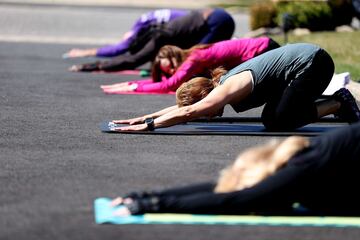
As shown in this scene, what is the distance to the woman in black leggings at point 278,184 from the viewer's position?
5.94m

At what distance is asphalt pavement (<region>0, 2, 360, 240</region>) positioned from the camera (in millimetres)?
5883

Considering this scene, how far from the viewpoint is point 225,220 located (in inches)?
239

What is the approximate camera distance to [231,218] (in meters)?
6.11

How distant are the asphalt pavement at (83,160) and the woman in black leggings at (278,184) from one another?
19 centimetres

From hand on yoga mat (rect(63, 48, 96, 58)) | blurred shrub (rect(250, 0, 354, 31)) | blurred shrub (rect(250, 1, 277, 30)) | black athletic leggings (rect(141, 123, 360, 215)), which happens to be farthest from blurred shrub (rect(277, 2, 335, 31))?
black athletic leggings (rect(141, 123, 360, 215))

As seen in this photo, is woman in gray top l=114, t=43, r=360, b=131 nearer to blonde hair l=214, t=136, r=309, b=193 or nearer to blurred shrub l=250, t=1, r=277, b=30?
blonde hair l=214, t=136, r=309, b=193

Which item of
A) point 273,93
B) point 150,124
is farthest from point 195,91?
point 273,93

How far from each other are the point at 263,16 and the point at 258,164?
14755 mm

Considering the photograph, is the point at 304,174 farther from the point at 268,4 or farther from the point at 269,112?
the point at 268,4

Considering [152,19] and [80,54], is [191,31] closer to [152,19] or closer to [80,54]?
[152,19]

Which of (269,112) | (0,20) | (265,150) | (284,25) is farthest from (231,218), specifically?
(0,20)

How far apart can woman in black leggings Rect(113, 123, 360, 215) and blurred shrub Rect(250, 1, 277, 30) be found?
1448cm

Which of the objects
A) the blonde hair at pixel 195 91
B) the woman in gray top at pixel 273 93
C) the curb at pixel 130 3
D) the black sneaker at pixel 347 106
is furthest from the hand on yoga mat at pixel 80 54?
the curb at pixel 130 3

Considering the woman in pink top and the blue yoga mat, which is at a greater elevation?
the woman in pink top
